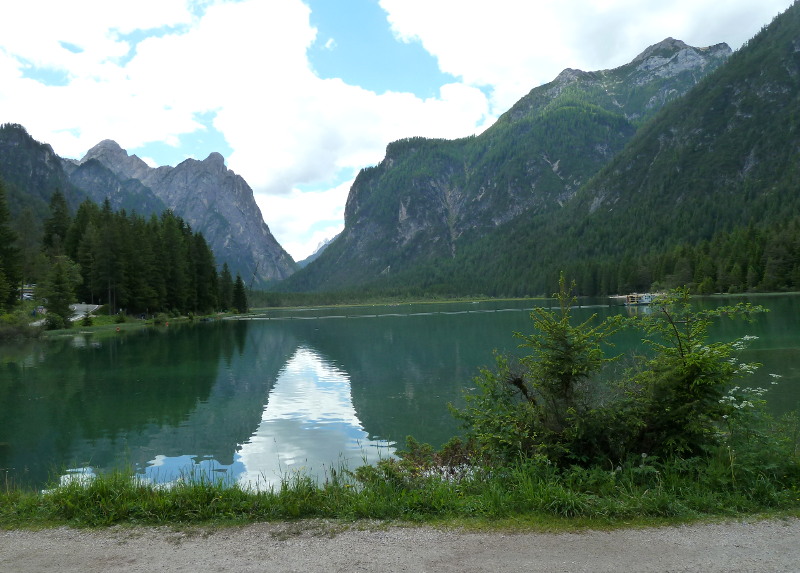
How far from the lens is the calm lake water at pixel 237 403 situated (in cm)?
1562

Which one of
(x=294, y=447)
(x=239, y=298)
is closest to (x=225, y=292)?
(x=239, y=298)

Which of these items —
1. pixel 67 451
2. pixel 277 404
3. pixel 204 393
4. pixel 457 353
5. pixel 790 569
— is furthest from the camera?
pixel 457 353

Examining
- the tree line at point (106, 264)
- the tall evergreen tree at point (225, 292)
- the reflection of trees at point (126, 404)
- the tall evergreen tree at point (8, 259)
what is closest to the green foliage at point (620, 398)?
the reflection of trees at point (126, 404)

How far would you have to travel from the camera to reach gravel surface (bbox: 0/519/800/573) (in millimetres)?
5730

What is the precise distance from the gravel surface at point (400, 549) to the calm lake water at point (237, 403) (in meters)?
3.01

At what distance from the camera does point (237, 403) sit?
2417 cm

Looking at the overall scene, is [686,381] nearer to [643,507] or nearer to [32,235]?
[643,507]

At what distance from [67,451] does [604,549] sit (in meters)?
16.5

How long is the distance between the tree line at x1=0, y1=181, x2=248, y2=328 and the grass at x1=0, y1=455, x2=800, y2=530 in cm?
6187

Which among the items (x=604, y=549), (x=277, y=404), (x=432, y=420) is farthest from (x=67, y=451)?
(x=604, y=549)

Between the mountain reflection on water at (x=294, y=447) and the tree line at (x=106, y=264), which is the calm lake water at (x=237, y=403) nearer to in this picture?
the mountain reflection on water at (x=294, y=447)

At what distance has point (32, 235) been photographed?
9488 centimetres

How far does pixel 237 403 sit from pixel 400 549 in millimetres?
19524

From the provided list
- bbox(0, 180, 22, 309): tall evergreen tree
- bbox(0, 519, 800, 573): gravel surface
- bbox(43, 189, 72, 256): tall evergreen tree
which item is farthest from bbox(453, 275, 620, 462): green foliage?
bbox(43, 189, 72, 256): tall evergreen tree
